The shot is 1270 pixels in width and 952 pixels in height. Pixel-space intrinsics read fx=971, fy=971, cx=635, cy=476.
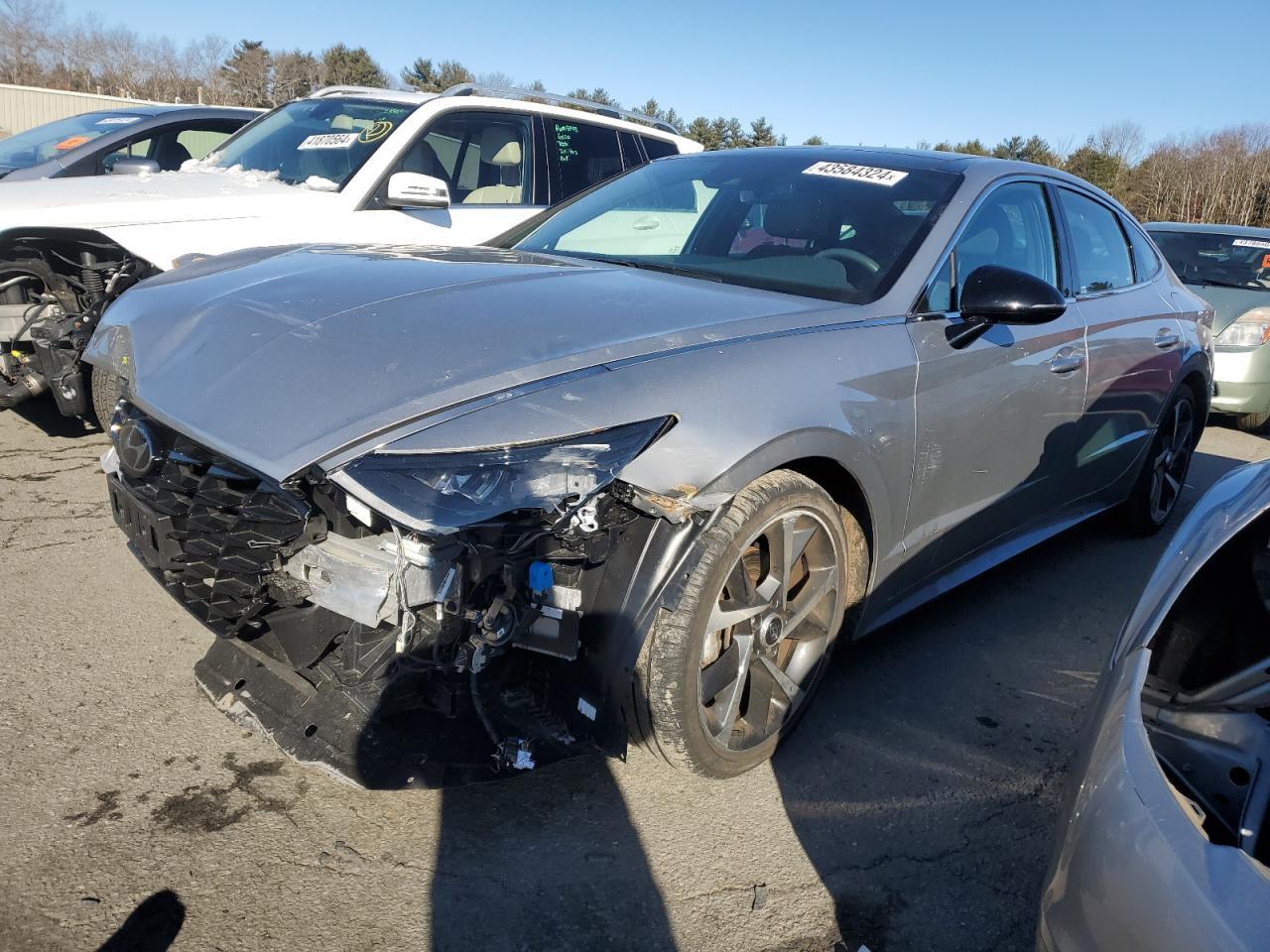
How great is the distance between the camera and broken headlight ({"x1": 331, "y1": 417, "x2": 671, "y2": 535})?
1896 mm

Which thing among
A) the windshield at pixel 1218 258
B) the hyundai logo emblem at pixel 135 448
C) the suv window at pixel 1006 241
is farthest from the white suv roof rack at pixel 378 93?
the windshield at pixel 1218 258

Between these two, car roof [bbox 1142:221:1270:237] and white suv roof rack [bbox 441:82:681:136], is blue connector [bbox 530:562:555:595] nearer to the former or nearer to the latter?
white suv roof rack [bbox 441:82:681:136]

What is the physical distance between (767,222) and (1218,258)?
7.03m

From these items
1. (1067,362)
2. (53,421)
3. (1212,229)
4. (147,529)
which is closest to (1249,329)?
(1212,229)

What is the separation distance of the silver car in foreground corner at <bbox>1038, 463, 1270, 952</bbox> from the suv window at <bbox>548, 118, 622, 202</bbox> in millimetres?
4978

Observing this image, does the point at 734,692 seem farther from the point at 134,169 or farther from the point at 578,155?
the point at 578,155

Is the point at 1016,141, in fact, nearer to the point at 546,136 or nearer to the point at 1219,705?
the point at 546,136

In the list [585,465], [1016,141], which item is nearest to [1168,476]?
[585,465]

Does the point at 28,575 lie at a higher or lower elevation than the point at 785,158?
lower

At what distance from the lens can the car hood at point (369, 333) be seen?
6.81 ft

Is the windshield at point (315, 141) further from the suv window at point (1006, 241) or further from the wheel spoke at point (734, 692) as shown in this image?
the wheel spoke at point (734, 692)

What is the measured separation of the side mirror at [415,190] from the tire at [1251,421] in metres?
6.73

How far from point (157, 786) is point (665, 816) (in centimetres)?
128

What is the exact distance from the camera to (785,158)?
367 cm
